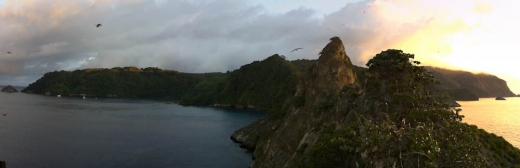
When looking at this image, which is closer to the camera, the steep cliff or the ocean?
the steep cliff

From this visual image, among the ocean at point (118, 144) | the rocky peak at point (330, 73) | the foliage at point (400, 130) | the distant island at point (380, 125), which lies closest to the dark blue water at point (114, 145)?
the ocean at point (118, 144)

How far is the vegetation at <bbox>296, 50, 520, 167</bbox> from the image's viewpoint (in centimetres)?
1708

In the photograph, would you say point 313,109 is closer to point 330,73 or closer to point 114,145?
point 330,73

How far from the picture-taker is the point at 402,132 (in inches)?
669

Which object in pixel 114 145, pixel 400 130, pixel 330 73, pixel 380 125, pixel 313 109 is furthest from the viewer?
pixel 114 145

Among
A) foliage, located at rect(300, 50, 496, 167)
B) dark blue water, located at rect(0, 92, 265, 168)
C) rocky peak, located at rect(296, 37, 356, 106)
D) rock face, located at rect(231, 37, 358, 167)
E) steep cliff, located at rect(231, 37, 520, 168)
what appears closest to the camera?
foliage, located at rect(300, 50, 496, 167)

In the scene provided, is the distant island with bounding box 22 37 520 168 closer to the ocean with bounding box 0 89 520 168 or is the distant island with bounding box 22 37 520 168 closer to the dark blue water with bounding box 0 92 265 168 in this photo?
the dark blue water with bounding box 0 92 265 168

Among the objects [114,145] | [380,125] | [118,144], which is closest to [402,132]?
[380,125]

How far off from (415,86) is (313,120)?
26.2m

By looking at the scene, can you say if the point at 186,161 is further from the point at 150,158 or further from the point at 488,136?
the point at 488,136

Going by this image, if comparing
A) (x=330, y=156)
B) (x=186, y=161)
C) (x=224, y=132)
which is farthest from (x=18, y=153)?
(x=330, y=156)

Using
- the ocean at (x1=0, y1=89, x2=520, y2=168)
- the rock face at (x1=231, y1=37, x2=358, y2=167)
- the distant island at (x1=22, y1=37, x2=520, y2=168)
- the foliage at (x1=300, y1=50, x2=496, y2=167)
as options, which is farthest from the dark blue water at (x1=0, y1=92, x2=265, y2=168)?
the foliage at (x1=300, y1=50, x2=496, y2=167)

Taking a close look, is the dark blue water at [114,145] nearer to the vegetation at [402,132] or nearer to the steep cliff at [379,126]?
the steep cliff at [379,126]

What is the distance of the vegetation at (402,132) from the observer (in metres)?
17.1
